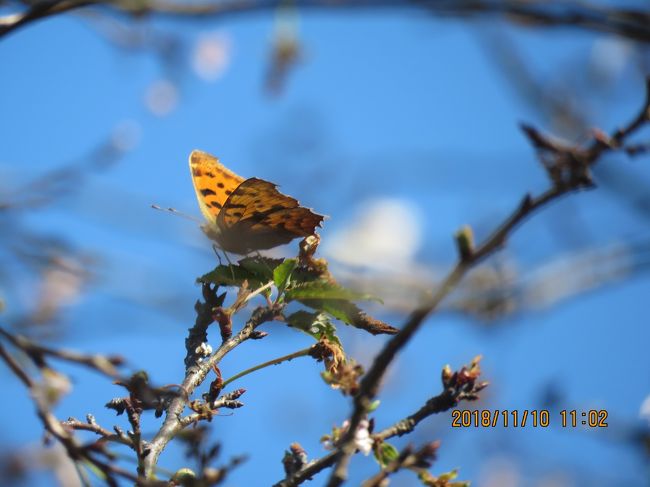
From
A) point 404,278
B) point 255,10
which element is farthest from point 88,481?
point 404,278

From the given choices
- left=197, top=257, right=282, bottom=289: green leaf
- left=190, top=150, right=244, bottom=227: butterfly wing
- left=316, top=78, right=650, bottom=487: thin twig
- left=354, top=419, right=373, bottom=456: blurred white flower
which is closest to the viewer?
left=316, top=78, right=650, bottom=487: thin twig

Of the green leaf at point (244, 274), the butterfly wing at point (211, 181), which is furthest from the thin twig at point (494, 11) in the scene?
the green leaf at point (244, 274)

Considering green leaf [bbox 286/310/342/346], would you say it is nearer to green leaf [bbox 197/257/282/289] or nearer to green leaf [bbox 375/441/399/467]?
green leaf [bbox 197/257/282/289]

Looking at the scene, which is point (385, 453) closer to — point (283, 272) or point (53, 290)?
point (283, 272)

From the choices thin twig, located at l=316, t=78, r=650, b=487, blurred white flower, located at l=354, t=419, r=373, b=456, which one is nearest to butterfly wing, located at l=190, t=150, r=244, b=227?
blurred white flower, located at l=354, t=419, r=373, b=456

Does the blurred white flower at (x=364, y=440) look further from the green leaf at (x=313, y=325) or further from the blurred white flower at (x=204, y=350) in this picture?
the blurred white flower at (x=204, y=350)

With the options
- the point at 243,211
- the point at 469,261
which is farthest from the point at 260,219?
the point at 469,261

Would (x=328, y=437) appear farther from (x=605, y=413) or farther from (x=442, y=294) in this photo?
(x=605, y=413)
